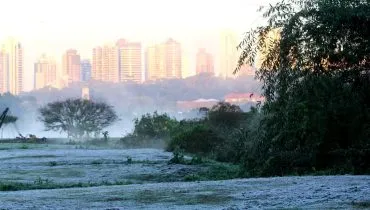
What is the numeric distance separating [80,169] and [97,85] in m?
80.9

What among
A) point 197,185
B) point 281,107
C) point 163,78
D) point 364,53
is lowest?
point 197,185

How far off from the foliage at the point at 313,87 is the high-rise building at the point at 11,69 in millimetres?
101798

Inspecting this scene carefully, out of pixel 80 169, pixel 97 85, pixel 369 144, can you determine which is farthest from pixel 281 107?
pixel 97 85

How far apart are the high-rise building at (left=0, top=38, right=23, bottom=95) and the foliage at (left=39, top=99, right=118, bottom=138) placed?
48584 mm

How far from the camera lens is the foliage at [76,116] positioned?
231ft

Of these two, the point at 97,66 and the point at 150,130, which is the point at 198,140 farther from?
the point at 97,66

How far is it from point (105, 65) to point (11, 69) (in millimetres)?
24887

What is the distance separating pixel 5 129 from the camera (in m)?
86.5

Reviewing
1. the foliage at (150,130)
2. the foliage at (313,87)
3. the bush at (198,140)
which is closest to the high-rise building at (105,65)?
the foliage at (150,130)

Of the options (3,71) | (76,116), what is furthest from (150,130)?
(3,71)

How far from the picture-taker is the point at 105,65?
110 meters

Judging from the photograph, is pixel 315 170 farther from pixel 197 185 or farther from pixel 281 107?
pixel 197 185

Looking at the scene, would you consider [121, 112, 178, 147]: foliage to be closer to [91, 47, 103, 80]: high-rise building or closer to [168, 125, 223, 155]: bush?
[168, 125, 223, 155]: bush

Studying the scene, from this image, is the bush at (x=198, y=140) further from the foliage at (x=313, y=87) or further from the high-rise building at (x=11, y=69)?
the high-rise building at (x=11, y=69)
